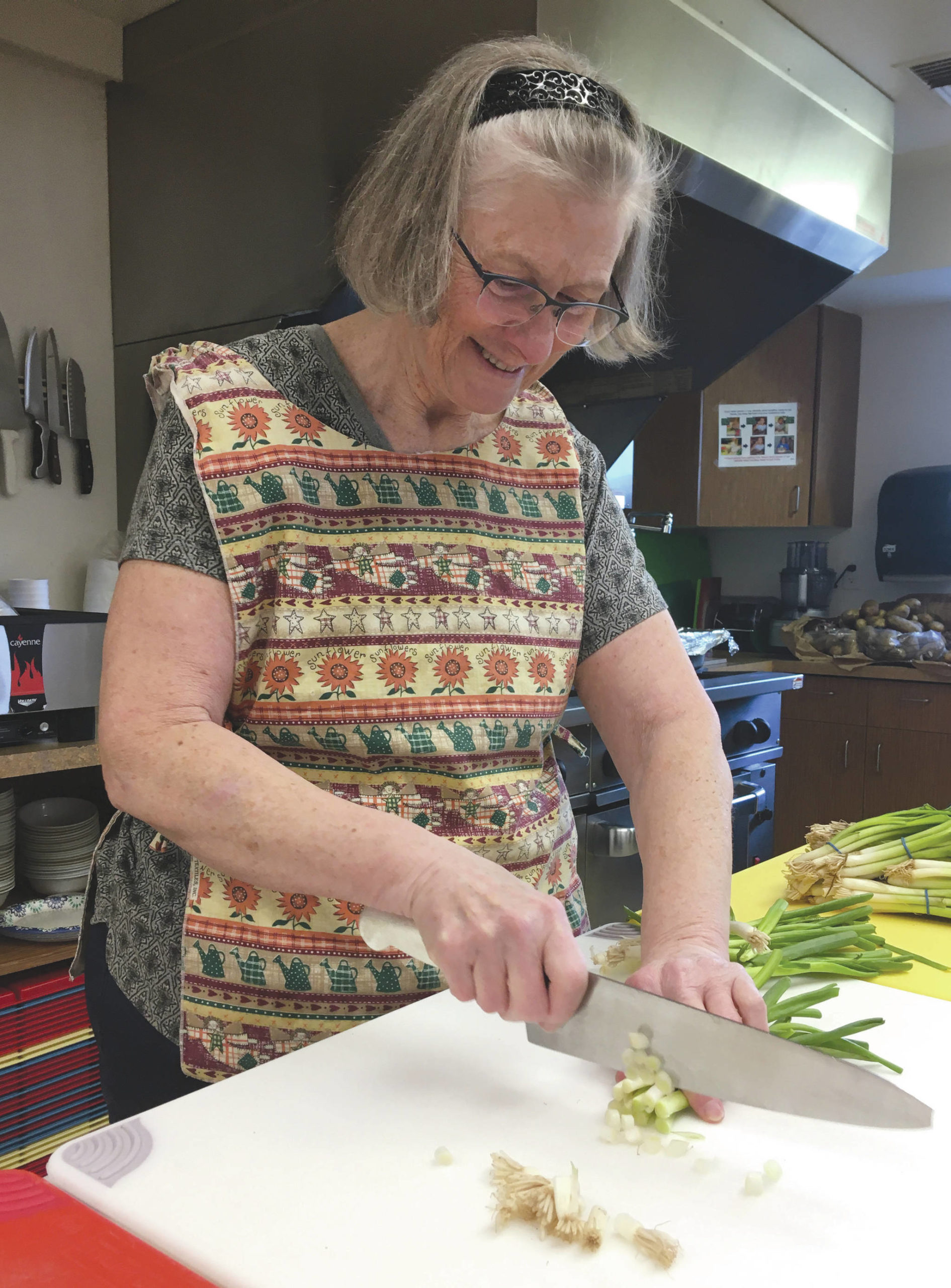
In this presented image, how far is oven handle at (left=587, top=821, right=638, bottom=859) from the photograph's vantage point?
7.66 feet

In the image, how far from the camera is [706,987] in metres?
0.81

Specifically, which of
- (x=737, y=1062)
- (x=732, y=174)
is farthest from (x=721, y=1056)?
(x=732, y=174)

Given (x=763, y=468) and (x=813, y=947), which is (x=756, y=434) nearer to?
(x=763, y=468)

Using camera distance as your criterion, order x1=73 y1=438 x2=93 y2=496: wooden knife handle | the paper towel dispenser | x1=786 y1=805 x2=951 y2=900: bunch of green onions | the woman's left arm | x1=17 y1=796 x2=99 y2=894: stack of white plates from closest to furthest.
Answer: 1. the woman's left arm
2. x1=786 y1=805 x2=951 y2=900: bunch of green onions
3. x1=17 y1=796 x2=99 y2=894: stack of white plates
4. x1=73 y1=438 x2=93 y2=496: wooden knife handle
5. the paper towel dispenser

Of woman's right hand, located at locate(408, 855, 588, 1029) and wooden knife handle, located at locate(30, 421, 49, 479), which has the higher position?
wooden knife handle, located at locate(30, 421, 49, 479)

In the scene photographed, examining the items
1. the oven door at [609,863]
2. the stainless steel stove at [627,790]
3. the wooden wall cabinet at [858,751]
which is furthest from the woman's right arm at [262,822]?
the wooden wall cabinet at [858,751]

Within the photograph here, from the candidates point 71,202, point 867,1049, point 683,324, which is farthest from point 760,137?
point 867,1049

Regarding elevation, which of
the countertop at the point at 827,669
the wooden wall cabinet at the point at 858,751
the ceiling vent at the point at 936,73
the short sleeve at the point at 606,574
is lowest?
the wooden wall cabinet at the point at 858,751

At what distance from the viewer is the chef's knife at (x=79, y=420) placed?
2.53 metres

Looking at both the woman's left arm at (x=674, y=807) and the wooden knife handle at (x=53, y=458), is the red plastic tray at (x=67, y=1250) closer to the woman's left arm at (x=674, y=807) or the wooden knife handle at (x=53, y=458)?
the woman's left arm at (x=674, y=807)

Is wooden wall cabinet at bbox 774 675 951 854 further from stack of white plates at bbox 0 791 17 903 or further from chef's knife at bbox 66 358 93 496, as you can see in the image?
stack of white plates at bbox 0 791 17 903

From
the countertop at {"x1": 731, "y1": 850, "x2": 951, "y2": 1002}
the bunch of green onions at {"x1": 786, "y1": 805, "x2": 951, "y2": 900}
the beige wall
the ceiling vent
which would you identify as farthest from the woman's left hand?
the ceiling vent

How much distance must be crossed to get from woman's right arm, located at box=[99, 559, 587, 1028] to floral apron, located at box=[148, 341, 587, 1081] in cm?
6

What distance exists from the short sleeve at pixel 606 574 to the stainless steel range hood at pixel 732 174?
45.2 inches
